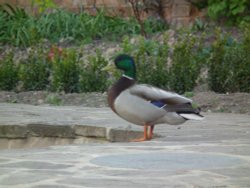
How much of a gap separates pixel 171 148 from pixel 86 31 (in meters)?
9.38

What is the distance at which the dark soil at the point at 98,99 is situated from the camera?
32.6ft

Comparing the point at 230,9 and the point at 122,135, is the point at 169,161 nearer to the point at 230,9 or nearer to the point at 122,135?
the point at 122,135

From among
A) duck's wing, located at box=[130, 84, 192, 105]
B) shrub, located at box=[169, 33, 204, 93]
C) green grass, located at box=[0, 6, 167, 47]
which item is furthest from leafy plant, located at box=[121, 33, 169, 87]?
duck's wing, located at box=[130, 84, 192, 105]

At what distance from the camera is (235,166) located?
5676 millimetres

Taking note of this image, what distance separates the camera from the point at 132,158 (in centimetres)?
608

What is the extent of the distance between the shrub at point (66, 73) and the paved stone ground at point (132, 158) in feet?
8.88

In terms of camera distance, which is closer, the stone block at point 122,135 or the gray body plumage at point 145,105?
the gray body plumage at point 145,105

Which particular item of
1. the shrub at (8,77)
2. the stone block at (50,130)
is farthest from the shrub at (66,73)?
the stone block at (50,130)

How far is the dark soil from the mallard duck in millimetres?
2685

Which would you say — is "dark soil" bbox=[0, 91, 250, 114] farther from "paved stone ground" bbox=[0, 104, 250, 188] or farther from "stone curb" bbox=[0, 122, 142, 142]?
"stone curb" bbox=[0, 122, 142, 142]

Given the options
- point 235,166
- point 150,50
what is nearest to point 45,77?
point 150,50

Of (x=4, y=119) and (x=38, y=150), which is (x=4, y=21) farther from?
(x=38, y=150)

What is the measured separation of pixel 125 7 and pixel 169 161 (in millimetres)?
10646

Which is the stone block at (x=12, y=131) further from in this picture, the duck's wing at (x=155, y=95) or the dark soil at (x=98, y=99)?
the dark soil at (x=98, y=99)
